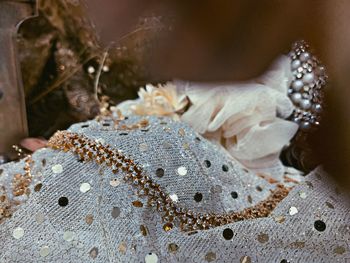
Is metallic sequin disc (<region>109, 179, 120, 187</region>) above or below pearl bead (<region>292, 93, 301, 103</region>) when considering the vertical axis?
below

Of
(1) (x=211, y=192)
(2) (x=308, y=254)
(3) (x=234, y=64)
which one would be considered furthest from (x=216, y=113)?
(3) (x=234, y=64)

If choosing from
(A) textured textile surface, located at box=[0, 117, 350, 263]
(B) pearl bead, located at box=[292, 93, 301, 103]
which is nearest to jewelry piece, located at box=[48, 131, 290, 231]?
(A) textured textile surface, located at box=[0, 117, 350, 263]

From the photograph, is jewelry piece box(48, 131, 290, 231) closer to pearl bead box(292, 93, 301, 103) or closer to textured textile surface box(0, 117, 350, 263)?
textured textile surface box(0, 117, 350, 263)

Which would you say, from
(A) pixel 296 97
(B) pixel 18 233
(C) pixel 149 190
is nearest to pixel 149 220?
(C) pixel 149 190

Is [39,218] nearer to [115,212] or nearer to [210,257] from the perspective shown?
[115,212]

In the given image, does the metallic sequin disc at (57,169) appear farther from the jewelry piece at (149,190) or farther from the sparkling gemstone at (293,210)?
the sparkling gemstone at (293,210)

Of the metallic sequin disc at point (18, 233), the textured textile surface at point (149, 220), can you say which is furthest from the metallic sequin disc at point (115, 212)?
the metallic sequin disc at point (18, 233)

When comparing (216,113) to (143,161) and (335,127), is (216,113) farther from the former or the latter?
(335,127)
